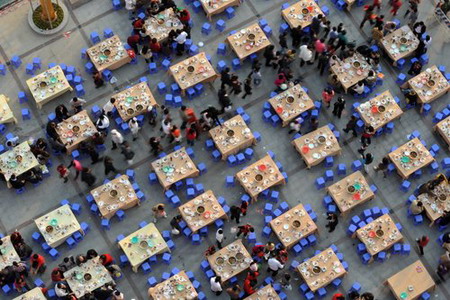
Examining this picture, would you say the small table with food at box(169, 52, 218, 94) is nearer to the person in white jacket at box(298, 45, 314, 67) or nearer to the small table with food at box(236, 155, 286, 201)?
the person in white jacket at box(298, 45, 314, 67)

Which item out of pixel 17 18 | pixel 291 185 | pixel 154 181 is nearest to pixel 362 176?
pixel 291 185

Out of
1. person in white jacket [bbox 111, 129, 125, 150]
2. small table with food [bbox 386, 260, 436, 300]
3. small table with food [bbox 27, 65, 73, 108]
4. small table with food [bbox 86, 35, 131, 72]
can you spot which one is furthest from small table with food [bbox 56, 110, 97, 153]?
small table with food [bbox 386, 260, 436, 300]

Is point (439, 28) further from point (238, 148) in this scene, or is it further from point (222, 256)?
point (222, 256)

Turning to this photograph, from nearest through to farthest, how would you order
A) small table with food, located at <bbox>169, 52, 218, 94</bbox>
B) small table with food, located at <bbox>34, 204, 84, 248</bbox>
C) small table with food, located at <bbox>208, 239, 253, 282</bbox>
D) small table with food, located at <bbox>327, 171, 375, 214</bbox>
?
small table with food, located at <bbox>208, 239, 253, 282</bbox>, small table with food, located at <bbox>34, 204, 84, 248</bbox>, small table with food, located at <bbox>327, 171, 375, 214</bbox>, small table with food, located at <bbox>169, 52, 218, 94</bbox>

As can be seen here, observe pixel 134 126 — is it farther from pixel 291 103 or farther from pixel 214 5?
pixel 214 5

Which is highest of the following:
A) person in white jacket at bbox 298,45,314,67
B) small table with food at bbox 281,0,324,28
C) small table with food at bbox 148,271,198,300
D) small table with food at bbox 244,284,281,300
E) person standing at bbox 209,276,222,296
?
small table with food at bbox 281,0,324,28
